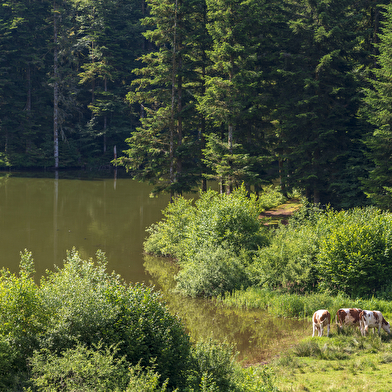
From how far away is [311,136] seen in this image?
3325cm

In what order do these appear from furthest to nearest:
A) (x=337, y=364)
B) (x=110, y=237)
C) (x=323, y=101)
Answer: (x=323, y=101)
(x=110, y=237)
(x=337, y=364)

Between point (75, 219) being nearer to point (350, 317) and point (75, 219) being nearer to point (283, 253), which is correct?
point (283, 253)

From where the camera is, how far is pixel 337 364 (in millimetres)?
11805

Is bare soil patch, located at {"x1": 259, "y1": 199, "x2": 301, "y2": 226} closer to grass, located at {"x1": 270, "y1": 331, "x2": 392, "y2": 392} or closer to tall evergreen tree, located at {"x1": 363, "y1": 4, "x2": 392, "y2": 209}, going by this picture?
tall evergreen tree, located at {"x1": 363, "y1": 4, "x2": 392, "y2": 209}

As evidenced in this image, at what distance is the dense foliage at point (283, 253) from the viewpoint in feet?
56.4

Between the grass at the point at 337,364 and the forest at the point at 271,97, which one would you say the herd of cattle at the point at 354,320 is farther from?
the forest at the point at 271,97

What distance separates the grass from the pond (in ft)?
4.19

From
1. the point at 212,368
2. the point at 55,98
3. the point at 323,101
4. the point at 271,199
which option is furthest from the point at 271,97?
the point at 55,98

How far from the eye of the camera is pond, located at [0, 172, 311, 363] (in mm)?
15516

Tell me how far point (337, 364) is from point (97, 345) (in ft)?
21.5

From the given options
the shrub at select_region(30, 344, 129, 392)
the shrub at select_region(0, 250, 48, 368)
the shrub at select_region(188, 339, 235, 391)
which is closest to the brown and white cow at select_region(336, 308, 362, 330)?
the shrub at select_region(188, 339, 235, 391)

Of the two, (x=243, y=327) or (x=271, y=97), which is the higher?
(x=271, y=97)

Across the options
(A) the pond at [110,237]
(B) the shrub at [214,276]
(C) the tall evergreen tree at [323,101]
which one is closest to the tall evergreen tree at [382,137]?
(C) the tall evergreen tree at [323,101]

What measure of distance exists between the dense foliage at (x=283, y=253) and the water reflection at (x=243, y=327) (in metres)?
1.44
